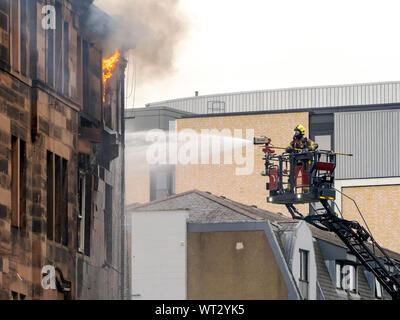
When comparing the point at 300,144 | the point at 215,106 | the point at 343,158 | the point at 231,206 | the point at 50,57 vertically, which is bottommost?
the point at 231,206

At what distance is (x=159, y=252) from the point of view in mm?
45969

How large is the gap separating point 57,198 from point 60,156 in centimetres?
118

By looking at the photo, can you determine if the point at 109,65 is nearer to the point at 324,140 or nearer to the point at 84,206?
the point at 84,206

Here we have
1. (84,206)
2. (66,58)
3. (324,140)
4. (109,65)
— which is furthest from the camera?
(324,140)

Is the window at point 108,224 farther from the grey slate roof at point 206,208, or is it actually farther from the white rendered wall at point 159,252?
the grey slate roof at point 206,208

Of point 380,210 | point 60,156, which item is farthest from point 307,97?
point 60,156

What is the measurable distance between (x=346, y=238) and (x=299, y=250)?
11.9ft

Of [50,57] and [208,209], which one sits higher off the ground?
[50,57]

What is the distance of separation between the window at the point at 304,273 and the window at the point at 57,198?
15598mm

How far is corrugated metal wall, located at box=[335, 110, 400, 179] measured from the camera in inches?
2906

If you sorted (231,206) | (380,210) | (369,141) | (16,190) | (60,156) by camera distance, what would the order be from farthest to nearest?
(369,141) → (380,210) → (231,206) → (60,156) → (16,190)

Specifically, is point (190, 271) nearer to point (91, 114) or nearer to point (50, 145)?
point (91, 114)

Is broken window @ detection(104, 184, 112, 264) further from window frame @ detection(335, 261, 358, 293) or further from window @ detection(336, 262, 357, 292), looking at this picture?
window @ detection(336, 262, 357, 292)

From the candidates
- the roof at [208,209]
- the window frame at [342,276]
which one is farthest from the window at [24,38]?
A: the window frame at [342,276]
